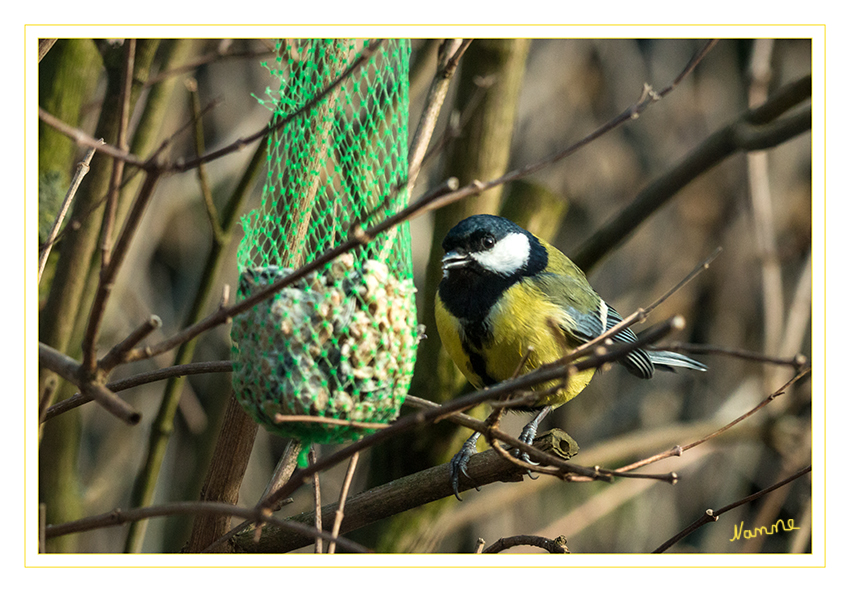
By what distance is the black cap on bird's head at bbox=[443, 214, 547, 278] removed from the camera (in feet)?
5.43

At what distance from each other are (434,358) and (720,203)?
7.81 feet

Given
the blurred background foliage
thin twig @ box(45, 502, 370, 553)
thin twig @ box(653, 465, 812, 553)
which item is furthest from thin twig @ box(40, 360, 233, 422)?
the blurred background foliage

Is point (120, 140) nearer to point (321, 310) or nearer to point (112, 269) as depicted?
point (112, 269)

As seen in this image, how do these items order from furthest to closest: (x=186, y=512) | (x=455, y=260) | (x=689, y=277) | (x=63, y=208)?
1. (x=455, y=260)
2. (x=63, y=208)
3. (x=689, y=277)
4. (x=186, y=512)

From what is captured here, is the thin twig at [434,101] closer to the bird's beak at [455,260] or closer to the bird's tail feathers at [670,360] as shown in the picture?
the bird's beak at [455,260]

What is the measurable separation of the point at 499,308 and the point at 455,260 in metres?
0.16

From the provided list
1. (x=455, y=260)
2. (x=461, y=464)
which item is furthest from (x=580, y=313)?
(x=461, y=464)

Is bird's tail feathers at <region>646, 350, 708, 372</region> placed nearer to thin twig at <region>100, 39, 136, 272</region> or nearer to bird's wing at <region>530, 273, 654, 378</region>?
bird's wing at <region>530, 273, 654, 378</region>

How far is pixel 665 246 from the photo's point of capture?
3.73 m

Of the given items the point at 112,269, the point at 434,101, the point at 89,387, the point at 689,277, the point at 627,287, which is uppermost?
the point at 627,287

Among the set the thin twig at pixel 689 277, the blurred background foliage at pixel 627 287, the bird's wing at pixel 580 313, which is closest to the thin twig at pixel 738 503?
the thin twig at pixel 689 277

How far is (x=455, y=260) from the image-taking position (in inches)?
63.6

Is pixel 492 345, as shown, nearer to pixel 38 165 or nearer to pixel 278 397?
pixel 278 397
